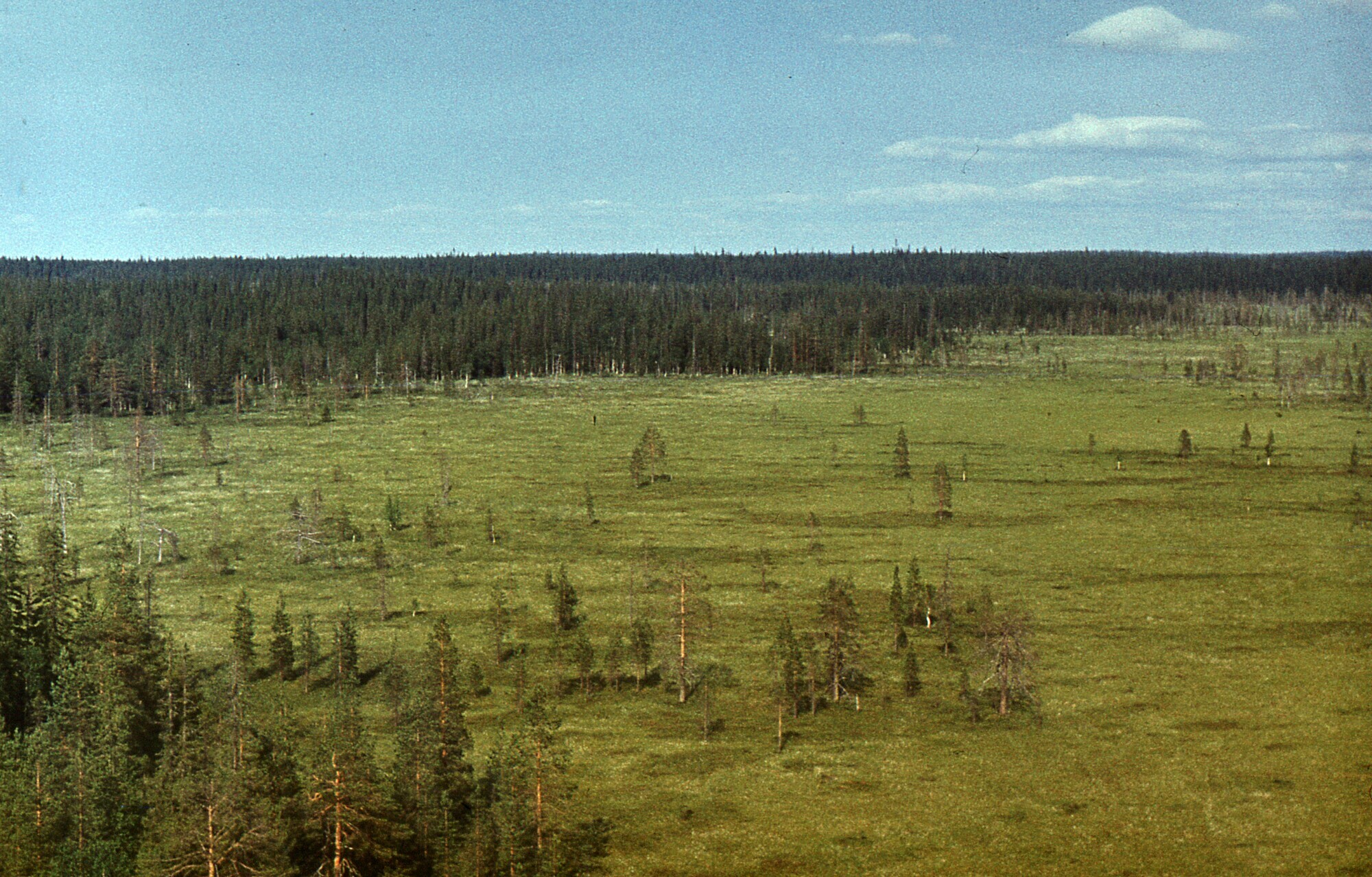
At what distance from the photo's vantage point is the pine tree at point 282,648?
192ft

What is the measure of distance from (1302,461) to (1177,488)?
21.0 m

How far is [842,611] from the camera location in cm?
5525

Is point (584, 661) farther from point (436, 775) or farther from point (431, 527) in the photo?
point (431, 527)

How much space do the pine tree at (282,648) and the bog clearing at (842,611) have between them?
1.01 meters

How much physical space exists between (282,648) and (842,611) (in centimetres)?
2656

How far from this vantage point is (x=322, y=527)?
8694 centimetres

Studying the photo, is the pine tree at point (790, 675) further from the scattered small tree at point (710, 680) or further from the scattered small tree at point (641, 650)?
the scattered small tree at point (641, 650)

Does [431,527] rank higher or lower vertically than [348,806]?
higher

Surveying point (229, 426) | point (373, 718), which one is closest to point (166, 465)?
point (229, 426)

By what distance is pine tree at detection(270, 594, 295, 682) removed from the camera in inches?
2307

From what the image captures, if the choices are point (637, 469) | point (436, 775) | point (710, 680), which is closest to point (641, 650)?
point (710, 680)

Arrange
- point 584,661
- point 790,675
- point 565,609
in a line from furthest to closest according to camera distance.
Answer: point 565,609 < point 584,661 < point 790,675

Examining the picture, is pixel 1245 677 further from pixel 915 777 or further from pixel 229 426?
pixel 229 426

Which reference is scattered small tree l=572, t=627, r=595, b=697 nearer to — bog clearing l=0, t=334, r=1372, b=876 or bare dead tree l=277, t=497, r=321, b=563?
bog clearing l=0, t=334, r=1372, b=876
